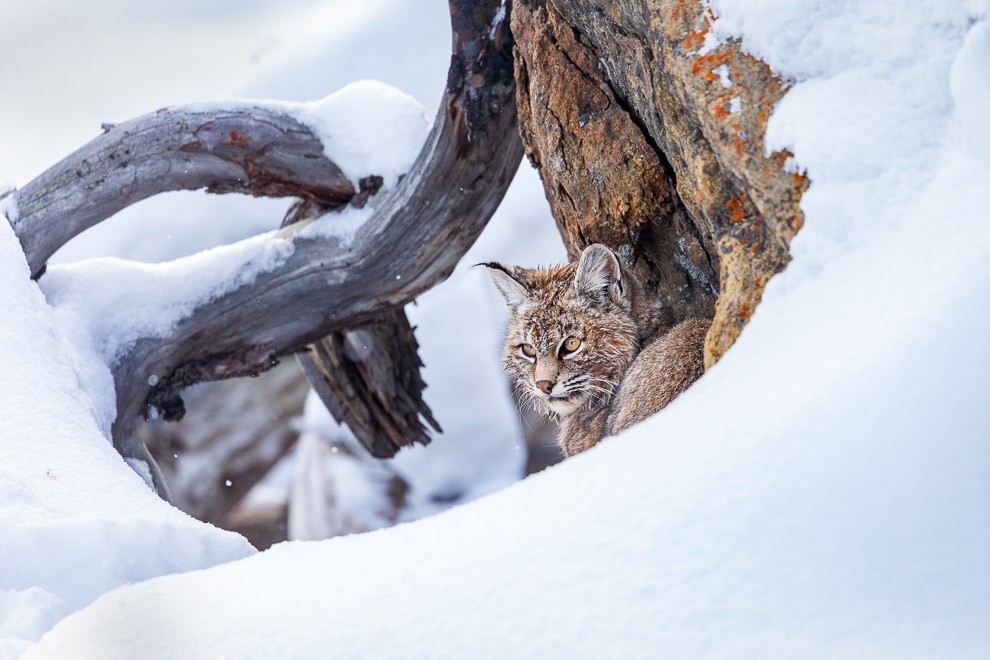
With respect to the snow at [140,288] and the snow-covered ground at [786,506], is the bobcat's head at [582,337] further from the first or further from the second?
the snow at [140,288]

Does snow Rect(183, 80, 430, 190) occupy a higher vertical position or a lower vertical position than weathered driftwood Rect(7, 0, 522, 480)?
higher

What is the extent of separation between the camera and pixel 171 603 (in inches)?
74.4

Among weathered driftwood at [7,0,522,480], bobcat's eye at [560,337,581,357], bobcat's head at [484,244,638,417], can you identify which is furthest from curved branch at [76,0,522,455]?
bobcat's eye at [560,337,581,357]

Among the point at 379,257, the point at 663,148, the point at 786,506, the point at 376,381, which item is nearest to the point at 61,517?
the point at 786,506

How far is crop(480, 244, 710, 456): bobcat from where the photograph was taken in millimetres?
3393

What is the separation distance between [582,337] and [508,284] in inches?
18.8

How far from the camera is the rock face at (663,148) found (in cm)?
239

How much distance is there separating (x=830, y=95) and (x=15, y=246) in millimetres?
4012

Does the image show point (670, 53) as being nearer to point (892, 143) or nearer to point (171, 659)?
point (892, 143)

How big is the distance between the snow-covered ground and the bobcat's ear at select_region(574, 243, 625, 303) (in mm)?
1193

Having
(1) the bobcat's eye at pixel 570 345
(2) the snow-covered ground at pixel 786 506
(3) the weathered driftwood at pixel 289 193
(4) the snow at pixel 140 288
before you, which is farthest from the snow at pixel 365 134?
(2) the snow-covered ground at pixel 786 506

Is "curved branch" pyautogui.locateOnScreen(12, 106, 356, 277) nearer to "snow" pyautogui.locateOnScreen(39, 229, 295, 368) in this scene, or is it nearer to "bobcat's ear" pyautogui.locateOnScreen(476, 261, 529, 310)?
"snow" pyautogui.locateOnScreen(39, 229, 295, 368)

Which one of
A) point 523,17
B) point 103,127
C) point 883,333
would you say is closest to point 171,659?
point 883,333

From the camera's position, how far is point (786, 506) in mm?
1560
